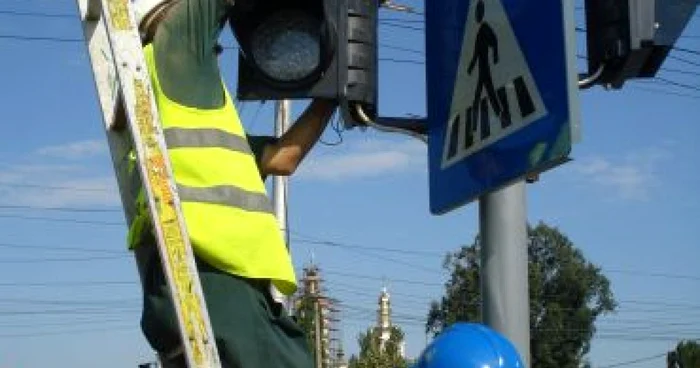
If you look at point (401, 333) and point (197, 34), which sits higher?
point (197, 34)

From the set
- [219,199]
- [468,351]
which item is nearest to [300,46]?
[219,199]

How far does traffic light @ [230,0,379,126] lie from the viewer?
3.32 meters

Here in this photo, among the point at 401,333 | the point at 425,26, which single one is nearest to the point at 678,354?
the point at 401,333

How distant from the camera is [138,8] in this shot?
2.82 m

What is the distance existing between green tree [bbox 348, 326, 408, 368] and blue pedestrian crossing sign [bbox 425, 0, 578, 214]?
34514 millimetres

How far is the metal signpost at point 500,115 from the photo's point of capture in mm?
2895

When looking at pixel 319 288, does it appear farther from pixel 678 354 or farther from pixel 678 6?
pixel 678 6

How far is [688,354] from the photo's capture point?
61719mm

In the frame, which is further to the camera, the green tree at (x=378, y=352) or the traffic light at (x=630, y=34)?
the green tree at (x=378, y=352)

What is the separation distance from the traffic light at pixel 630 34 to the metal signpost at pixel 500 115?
393 mm

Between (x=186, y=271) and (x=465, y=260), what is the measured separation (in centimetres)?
5992

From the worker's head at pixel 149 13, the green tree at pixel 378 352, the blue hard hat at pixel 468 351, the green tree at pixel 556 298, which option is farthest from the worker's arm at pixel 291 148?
the green tree at pixel 556 298

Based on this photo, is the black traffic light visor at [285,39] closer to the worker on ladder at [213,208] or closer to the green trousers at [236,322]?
the worker on ladder at [213,208]

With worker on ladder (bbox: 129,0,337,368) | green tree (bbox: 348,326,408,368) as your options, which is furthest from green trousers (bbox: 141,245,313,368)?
green tree (bbox: 348,326,408,368)
